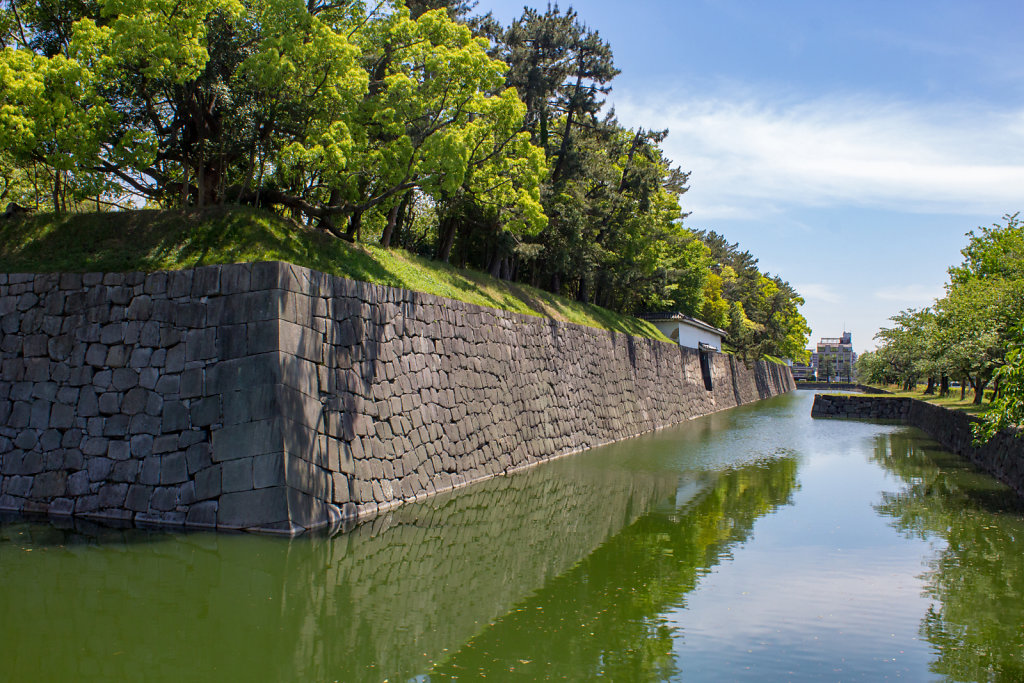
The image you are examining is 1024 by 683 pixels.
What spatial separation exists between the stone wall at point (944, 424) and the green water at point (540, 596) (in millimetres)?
2194

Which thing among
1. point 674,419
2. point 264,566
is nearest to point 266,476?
point 264,566

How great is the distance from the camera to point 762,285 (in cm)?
7244

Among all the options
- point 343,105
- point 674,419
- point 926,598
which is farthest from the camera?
point 674,419

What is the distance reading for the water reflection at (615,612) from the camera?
5.71m

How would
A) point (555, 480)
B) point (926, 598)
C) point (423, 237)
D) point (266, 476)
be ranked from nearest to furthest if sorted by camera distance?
point (926, 598) → point (266, 476) → point (555, 480) → point (423, 237)

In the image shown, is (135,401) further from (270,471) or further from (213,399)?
(270,471)

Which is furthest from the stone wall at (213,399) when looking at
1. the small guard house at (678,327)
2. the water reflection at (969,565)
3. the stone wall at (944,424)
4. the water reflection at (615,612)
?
the small guard house at (678,327)

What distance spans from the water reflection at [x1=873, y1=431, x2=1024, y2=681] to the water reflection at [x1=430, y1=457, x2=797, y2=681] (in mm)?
2208

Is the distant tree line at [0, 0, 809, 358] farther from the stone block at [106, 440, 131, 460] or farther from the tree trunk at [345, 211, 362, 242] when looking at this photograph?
the stone block at [106, 440, 131, 460]

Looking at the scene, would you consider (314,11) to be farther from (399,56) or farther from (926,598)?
(926,598)

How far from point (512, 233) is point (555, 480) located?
9663 mm

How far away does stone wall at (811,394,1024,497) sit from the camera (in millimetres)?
14617

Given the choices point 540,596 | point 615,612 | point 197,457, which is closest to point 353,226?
point 197,457

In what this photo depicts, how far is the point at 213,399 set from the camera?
9672mm
